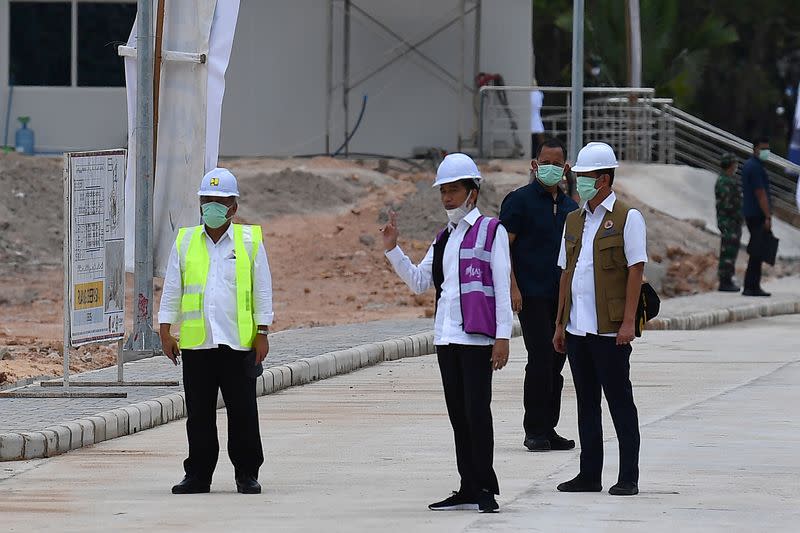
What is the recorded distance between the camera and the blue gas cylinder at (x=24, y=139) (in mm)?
33406

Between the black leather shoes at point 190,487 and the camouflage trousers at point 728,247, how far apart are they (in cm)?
1609

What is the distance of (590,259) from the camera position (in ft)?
31.3

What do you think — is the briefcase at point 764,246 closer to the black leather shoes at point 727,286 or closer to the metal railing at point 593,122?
the black leather shoes at point 727,286

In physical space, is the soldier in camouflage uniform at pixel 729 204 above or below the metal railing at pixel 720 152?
below

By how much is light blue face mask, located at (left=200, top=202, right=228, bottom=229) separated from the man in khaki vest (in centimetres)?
191

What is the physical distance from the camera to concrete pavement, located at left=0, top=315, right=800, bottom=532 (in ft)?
28.7

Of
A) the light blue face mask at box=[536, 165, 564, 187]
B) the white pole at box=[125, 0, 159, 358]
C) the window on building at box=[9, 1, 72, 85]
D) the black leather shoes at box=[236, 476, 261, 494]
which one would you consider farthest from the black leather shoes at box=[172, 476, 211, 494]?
the window on building at box=[9, 1, 72, 85]

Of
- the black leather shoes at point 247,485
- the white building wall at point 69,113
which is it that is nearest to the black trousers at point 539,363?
the black leather shoes at point 247,485

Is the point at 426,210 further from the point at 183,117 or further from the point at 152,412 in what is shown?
the point at 152,412

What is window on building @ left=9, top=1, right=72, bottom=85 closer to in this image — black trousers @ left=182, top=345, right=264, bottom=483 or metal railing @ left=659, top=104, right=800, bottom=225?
metal railing @ left=659, top=104, right=800, bottom=225

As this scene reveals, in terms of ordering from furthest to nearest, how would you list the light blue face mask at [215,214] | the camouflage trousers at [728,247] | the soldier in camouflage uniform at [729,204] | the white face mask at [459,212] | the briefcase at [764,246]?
the camouflage trousers at [728,247] < the soldier in camouflage uniform at [729,204] < the briefcase at [764,246] < the light blue face mask at [215,214] < the white face mask at [459,212]

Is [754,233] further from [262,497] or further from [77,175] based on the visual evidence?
[262,497]


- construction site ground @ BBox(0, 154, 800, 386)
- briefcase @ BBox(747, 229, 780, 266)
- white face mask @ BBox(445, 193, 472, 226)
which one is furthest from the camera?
construction site ground @ BBox(0, 154, 800, 386)

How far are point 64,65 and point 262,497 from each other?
84.4 feet
